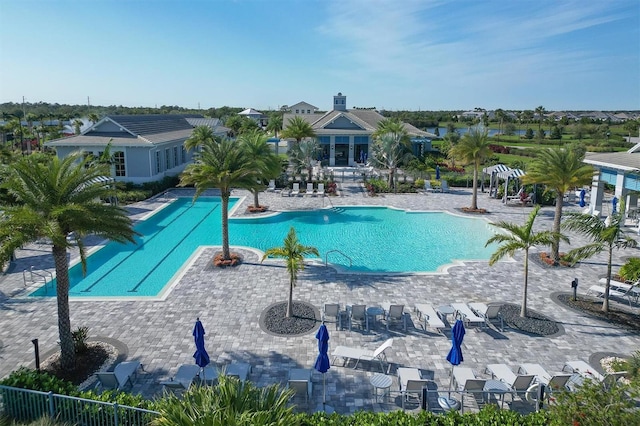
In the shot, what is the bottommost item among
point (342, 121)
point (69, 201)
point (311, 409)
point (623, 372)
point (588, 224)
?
point (311, 409)

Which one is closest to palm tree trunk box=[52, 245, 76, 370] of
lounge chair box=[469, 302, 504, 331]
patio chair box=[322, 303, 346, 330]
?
patio chair box=[322, 303, 346, 330]

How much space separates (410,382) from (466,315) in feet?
14.5

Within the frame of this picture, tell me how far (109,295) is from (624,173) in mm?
24375

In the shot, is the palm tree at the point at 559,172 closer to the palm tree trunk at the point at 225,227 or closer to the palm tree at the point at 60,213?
the palm tree trunk at the point at 225,227

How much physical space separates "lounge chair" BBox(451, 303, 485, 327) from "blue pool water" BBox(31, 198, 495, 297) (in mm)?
4644

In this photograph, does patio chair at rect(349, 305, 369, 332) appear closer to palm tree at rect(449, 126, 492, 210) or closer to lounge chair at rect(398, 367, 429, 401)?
lounge chair at rect(398, 367, 429, 401)

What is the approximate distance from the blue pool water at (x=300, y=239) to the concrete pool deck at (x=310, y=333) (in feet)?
4.82

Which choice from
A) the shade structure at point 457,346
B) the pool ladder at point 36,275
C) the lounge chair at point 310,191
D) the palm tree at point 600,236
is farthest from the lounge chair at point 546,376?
the lounge chair at point 310,191

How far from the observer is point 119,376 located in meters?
10.4

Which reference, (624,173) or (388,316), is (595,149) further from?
(388,316)

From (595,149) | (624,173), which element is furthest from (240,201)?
(595,149)

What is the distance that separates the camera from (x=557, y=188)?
19.2 m

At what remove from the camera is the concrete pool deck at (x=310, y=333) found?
37.3 feet

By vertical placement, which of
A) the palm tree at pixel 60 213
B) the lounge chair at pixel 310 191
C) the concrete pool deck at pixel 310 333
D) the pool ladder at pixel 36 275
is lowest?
the concrete pool deck at pixel 310 333
